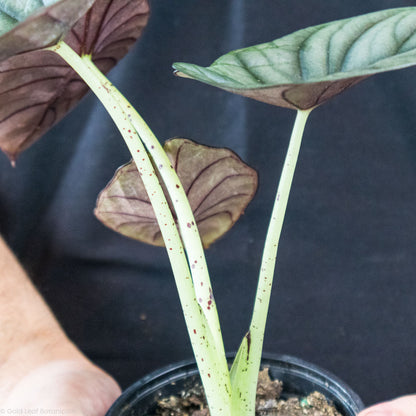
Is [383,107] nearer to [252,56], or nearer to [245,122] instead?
[245,122]

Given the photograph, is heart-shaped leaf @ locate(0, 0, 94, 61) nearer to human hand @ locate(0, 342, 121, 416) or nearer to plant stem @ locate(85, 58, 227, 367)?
plant stem @ locate(85, 58, 227, 367)

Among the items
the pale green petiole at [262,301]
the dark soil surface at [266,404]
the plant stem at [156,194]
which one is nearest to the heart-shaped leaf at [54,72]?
the plant stem at [156,194]

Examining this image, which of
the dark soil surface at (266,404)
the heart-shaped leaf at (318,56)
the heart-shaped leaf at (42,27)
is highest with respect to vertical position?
the heart-shaped leaf at (42,27)

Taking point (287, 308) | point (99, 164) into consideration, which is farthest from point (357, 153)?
point (99, 164)

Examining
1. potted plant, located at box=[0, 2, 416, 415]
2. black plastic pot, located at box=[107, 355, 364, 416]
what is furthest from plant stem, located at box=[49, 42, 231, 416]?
black plastic pot, located at box=[107, 355, 364, 416]

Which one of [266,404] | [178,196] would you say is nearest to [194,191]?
[178,196]

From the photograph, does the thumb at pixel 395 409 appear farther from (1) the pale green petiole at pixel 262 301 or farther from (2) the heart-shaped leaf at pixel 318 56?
(2) the heart-shaped leaf at pixel 318 56
